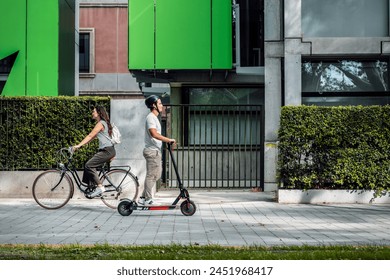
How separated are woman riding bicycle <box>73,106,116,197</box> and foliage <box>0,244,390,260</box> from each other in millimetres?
4861

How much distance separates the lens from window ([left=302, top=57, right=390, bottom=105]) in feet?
64.6

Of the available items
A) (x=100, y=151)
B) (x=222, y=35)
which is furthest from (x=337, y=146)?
(x=222, y=35)

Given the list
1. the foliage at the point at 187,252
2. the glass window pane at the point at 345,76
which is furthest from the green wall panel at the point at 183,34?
the foliage at the point at 187,252

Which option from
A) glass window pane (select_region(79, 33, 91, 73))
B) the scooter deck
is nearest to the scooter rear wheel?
the scooter deck

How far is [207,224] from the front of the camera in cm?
1076

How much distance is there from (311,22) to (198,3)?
3612 mm

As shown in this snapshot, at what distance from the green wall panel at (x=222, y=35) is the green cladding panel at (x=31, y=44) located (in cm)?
466

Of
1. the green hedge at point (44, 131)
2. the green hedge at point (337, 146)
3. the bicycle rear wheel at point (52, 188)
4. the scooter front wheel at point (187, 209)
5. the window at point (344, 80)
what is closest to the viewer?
the scooter front wheel at point (187, 209)

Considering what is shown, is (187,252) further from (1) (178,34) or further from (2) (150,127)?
(1) (178,34)

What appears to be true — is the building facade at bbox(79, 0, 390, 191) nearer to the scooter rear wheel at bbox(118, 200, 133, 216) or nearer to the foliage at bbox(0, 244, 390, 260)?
the scooter rear wheel at bbox(118, 200, 133, 216)

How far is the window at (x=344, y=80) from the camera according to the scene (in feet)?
64.6

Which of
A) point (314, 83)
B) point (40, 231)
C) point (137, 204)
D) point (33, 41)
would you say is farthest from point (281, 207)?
point (33, 41)

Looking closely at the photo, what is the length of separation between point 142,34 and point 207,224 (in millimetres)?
11139

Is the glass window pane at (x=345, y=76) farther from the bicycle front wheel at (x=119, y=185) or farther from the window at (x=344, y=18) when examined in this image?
the bicycle front wheel at (x=119, y=185)
